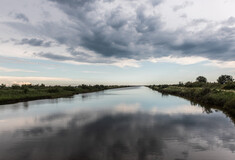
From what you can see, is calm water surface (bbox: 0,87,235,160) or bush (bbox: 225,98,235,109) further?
bush (bbox: 225,98,235,109)

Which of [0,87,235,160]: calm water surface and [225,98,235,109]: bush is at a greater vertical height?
[225,98,235,109]: bush

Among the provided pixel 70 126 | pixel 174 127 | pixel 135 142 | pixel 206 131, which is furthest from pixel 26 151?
pixel 206 131

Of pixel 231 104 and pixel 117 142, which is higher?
pixel 231 104

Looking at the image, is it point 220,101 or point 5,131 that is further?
point 220,101

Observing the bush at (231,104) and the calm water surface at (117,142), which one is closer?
the calm water surface at (117,142)

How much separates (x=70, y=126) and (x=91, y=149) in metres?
6.46

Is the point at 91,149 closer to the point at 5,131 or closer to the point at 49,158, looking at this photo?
the point at 49,158

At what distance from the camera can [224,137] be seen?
1198 centimetres

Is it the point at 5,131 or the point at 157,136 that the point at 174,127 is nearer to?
the point at 157,136

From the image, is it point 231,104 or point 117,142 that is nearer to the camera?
point 117,142

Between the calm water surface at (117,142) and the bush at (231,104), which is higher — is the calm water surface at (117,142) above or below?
below

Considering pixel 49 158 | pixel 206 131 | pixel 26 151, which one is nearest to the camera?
pixel 49 158

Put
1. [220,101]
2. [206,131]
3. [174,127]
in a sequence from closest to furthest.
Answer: [206,131], [174,127], [220,101]

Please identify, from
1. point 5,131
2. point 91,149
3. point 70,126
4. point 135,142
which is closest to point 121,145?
point 135,142
